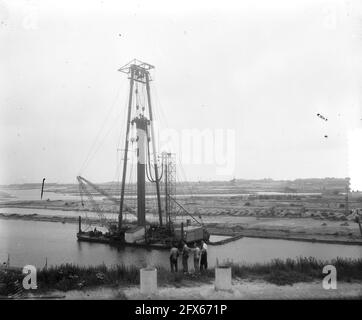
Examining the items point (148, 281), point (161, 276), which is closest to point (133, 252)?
point (161, 276)

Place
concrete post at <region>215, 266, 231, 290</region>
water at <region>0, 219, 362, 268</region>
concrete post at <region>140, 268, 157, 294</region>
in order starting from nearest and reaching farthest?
concrete post at <region>140, 268, 157, 294</region>
concrete post at <region>215, 266, 231, 290</region>
water at <region>0, 219, 362, 268</region>

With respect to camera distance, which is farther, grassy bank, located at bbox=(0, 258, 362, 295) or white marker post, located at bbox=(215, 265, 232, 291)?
grassy bank, located at bbox=(0, 258, 362, 295)

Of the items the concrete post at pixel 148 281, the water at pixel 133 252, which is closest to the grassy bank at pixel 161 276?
the concrete post at pixel 148 281

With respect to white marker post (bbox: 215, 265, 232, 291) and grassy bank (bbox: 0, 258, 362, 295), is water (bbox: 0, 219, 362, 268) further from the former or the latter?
white marker post (bbox: 215, 265, 232, 291)

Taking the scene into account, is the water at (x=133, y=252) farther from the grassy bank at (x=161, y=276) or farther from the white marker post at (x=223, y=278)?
the white marker post at (x=223, y=278)

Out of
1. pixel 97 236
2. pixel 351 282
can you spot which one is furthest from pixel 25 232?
pixel 351 282

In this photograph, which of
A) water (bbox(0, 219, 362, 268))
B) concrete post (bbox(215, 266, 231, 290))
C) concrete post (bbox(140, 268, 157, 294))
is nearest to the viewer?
concrete post (bbox(140, 268, 157, 294))

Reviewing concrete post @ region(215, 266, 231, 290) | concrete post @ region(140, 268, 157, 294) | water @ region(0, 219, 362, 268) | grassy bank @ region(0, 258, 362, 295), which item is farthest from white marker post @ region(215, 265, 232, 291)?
water @ region(0, 219, 362, 268)
